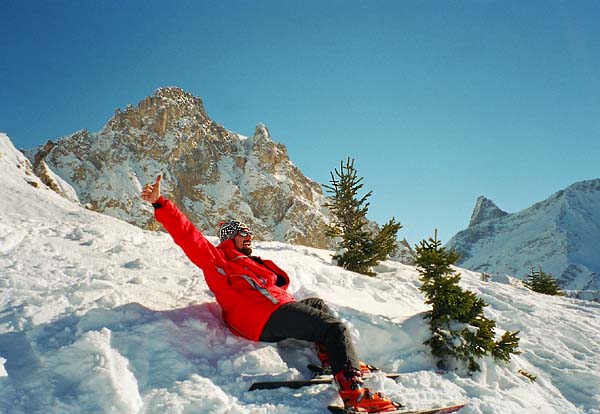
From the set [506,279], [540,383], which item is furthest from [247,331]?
[506,279]

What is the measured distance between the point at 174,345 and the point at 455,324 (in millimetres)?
3504

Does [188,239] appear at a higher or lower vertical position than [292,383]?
higher

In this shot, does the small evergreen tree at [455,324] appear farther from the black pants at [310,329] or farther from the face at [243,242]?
the face at [243,242]

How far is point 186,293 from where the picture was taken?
4984mm

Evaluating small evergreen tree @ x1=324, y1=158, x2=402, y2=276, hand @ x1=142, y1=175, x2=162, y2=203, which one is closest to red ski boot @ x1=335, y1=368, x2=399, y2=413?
hand @ x1=142, y1=175, x2=162, y2=203

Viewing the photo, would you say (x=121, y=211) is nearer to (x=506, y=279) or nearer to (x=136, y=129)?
(x=136, y=129)

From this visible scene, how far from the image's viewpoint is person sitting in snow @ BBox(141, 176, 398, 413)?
3391mm

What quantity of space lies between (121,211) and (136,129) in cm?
2627

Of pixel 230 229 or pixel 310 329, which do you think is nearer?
pixel 310 329

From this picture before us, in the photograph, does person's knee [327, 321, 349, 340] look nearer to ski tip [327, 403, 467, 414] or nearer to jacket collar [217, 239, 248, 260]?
ski tip [327, 403, 467, 414]

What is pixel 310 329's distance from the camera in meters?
3.73

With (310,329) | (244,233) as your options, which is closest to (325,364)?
(310,329)

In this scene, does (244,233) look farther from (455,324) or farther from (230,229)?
(455,324)

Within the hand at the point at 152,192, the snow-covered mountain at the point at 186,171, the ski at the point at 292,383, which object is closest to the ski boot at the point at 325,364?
the ski at the point at 292,383
